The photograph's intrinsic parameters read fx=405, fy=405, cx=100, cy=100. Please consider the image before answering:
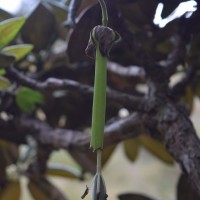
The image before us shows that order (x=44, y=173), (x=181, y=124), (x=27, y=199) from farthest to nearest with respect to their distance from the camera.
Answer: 1. (x=27, y=199)
2. (x=44, y=173)
3. (x=181, y=124)

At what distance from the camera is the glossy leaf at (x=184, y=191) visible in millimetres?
414

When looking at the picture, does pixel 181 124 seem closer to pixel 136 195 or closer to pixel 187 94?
pixel 136 195

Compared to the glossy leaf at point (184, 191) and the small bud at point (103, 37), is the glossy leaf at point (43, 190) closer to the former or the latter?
the glossy leaf at point (184, 191)

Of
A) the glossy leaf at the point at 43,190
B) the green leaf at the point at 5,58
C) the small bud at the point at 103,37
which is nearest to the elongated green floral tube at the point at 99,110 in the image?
the small bud at the point at 103,37

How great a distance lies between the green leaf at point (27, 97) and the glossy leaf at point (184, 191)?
179 mm

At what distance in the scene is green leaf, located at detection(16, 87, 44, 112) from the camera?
44 centimetres

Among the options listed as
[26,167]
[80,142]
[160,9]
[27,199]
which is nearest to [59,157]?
[27,199]

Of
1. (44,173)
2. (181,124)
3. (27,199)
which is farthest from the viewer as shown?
(27,199)

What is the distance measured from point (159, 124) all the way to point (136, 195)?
10cm

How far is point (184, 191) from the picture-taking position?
42 cm

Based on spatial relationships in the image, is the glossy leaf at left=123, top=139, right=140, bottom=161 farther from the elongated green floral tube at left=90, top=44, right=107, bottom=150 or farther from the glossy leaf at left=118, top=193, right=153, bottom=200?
the elongated green floral tube at left=90, top=44, right=107, bottom=150

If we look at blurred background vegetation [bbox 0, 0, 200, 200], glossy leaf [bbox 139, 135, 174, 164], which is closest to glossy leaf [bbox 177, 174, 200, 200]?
blurred background vegetation [bbox 0, 0, 200, 200]

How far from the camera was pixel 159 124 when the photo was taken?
0.37 m

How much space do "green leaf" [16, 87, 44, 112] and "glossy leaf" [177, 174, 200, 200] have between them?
0.18m
